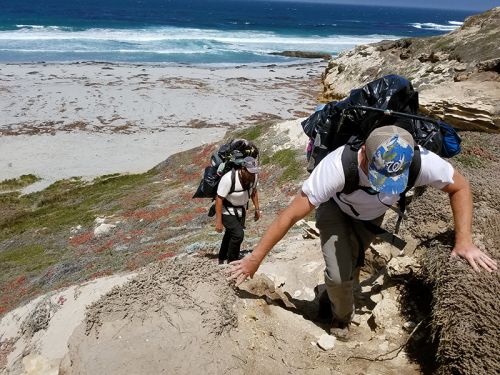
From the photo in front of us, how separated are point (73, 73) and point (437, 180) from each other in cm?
5380

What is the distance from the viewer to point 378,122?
4.23m

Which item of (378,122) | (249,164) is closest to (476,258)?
(378,122)

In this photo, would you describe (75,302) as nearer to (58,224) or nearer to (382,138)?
(382,138)

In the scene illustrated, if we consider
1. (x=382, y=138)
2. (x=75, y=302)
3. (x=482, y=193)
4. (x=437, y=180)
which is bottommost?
(x=75, y=302)

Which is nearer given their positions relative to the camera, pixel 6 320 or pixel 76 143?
pixel 6 320

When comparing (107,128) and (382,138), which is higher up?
(382,138)

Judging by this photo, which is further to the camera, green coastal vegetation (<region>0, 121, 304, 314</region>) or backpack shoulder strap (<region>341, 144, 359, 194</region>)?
green coastal vegetation (<region>0, 121, 304, 314</region>)

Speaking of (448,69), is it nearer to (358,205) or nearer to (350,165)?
(358,205)

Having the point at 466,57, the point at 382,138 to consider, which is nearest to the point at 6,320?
the point at 382,138

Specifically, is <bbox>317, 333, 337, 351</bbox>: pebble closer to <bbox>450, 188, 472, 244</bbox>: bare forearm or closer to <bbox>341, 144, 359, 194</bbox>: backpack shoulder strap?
<bbox>450, 188, 472, 244</bbox>: bare forearm

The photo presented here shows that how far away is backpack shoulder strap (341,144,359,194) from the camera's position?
3.92 meters

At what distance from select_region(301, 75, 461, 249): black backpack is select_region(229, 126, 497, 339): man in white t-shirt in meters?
0.16

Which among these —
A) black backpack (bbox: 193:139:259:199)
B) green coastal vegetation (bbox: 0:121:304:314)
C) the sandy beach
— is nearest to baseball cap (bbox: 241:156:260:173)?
black backpack (bbox: 193:139:259:199)

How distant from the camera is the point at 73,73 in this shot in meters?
51.7
